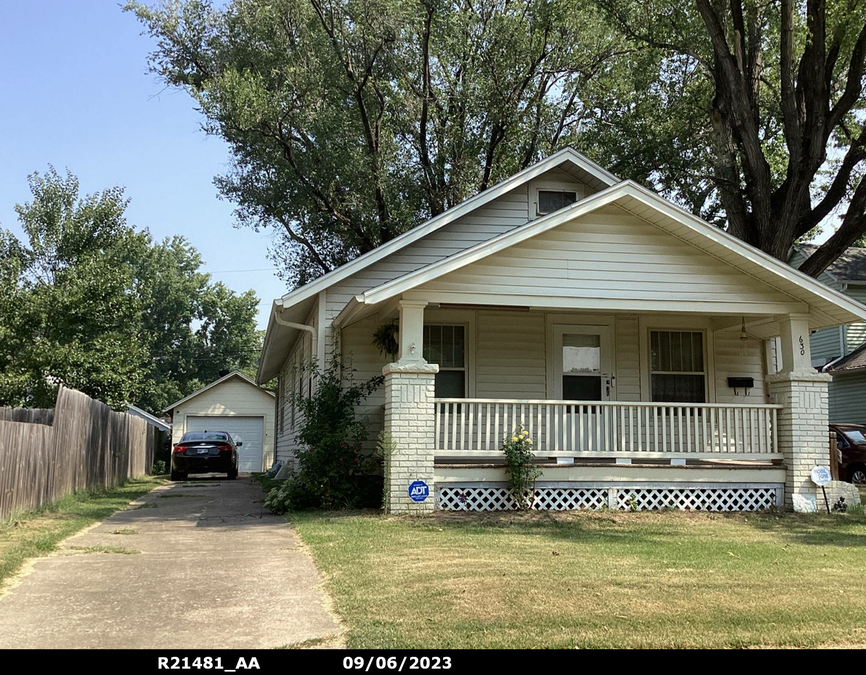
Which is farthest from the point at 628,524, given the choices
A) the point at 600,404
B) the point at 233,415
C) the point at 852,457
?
the point at 233,415

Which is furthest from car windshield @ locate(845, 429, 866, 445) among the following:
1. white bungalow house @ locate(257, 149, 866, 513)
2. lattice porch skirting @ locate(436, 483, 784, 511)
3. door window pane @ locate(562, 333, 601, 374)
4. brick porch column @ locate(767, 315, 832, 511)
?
door window pane @ locate(562, 333, 601, 374)

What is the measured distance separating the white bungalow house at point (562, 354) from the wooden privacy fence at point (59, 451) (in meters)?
3.95

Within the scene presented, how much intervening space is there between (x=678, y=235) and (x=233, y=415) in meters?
27.6

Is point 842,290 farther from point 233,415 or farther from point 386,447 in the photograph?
point 233,415

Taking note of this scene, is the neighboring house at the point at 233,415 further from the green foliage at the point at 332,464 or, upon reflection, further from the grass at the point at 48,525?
the green foliage at the point at 332,464

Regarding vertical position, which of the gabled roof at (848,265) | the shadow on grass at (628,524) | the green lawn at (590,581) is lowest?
the green lawn at (590,581)

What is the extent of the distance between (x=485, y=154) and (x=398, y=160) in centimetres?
276

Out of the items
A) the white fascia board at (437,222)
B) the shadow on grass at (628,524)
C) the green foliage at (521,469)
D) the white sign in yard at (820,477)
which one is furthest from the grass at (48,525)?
the white sign in yard at (820,477)

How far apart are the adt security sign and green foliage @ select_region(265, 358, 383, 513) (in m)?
1.28

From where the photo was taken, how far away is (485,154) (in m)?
24.8

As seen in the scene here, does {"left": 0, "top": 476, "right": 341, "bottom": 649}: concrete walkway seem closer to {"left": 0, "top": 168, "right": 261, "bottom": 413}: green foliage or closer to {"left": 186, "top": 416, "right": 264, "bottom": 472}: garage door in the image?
{"left": 0, "top": 168, "right": 261, "bottom": 413}: green foliage

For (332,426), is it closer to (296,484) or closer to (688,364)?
(296,484)

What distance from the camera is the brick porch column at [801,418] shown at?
12.2 m
